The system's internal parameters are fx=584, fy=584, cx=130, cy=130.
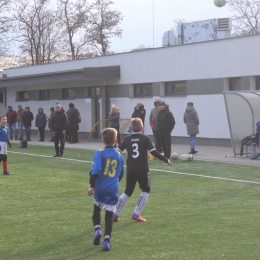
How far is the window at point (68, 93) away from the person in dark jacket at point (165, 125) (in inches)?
622

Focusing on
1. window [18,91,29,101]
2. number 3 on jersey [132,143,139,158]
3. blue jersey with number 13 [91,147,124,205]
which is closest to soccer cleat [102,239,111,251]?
blue jersey with number 13 [91,147,124,205]

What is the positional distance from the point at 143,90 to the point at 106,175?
2173 cm

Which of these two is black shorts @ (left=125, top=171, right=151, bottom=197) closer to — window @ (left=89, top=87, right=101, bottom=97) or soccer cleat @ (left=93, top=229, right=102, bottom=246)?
soccer cleat @ (left=93, top=229, right=102, bottom=246)

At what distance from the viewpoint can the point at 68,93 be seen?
3497 cm

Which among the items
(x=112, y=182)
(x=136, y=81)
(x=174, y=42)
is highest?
(x=174, y=42)

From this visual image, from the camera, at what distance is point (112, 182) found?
7668 mm

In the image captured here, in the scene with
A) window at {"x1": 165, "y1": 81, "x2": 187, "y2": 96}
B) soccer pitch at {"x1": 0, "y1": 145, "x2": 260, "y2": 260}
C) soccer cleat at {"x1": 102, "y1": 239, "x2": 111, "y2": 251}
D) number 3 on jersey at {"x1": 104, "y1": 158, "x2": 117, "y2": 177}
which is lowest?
soccer pitch at {"x1": 0, "y1": 145, "x2": 260, "y2": 260}

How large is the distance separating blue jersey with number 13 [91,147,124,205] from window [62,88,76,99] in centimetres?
2668

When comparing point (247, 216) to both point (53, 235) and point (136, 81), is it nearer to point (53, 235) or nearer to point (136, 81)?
point (53, 235)

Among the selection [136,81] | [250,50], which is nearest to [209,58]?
[250,50]

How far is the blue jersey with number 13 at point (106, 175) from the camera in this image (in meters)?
7.63

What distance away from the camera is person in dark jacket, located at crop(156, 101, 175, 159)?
1888cm

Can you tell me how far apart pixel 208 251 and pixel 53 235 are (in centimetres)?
235

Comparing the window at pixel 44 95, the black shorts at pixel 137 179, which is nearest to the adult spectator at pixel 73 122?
the window at pixel 44 95
